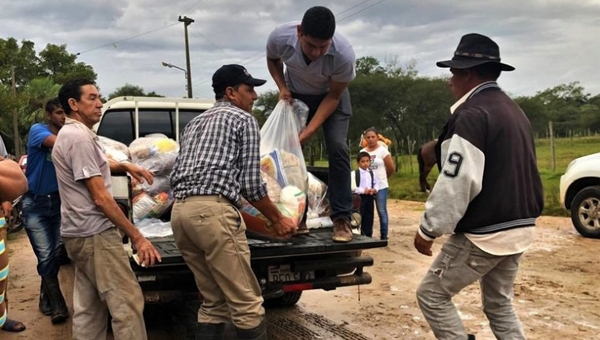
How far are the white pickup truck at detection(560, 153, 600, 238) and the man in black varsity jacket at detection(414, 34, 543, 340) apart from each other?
246 inches

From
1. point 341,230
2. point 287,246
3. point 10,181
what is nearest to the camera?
point 10,181

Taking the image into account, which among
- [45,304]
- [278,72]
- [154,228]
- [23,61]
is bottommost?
[45,304]

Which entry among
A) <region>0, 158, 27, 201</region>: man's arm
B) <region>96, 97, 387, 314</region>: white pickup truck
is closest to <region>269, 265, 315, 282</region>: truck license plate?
<region>96, 97, 387, 314</region>: white pickup truck

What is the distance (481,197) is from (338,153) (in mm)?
1663

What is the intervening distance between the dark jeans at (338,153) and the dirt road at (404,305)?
113 centimetres

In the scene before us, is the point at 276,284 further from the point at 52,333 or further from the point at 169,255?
the point at 52,333

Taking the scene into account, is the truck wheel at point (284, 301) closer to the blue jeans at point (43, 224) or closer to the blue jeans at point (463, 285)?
the blue jeans at point (43, 224)

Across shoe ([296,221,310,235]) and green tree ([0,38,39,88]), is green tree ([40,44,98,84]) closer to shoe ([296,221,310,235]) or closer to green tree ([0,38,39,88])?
green tree ([0,38,39,88])

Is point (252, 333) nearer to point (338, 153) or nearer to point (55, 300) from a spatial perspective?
point (338, 153)

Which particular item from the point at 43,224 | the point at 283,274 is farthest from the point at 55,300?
the point at 283,274

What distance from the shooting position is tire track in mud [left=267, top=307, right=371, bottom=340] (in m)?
4.86

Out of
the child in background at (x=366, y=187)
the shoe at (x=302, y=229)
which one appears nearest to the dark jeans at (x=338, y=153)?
the shoe at (x=302, y=229)

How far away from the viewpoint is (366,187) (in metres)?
8.23

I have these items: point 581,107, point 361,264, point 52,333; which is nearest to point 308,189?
point 361,264
